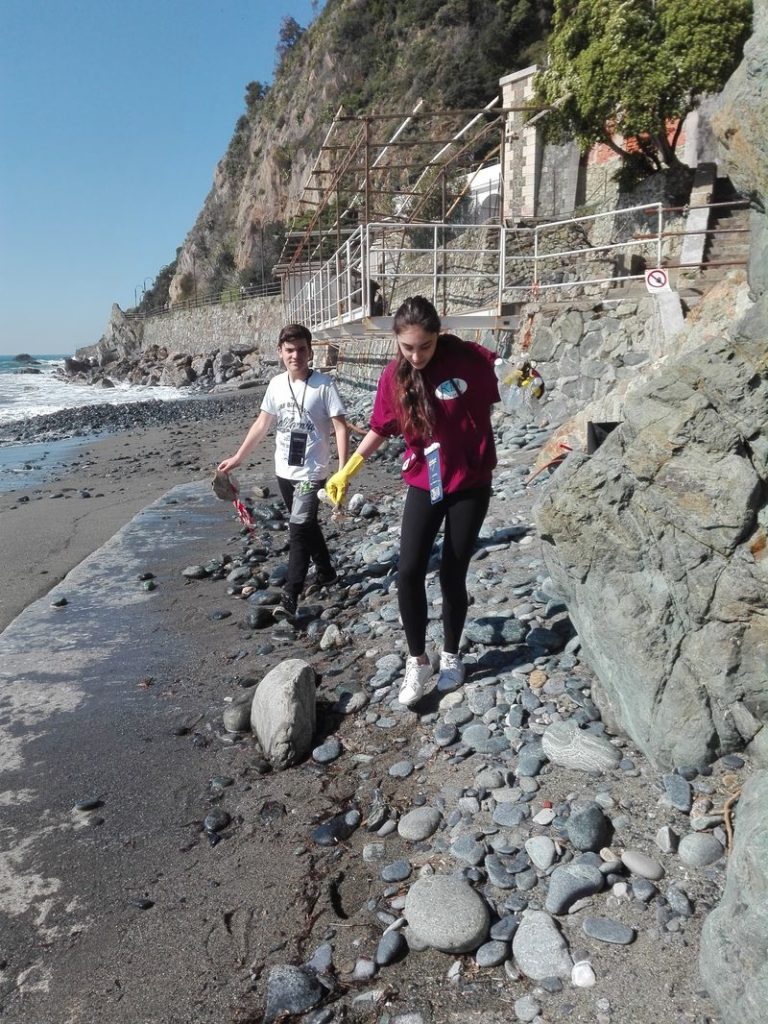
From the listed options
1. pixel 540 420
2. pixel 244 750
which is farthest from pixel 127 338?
pixel 244 750

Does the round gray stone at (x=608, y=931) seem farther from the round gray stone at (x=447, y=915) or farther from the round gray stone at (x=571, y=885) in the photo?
the round gray stone at (x=447, y=915)

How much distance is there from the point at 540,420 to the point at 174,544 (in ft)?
17.5

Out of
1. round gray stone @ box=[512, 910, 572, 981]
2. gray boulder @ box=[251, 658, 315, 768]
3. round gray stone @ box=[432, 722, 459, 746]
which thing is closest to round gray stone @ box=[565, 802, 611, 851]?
round gray stone @ box=[512, 910, 572, 981]

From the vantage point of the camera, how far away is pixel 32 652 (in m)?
4.55

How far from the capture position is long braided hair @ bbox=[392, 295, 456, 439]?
3.03 meters

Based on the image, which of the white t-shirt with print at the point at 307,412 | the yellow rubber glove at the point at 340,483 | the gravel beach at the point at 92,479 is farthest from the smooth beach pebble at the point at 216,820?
the gravel beach at the point at 92,479

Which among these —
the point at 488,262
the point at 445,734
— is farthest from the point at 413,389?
the point at 488,262

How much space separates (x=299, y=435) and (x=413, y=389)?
1.76 m

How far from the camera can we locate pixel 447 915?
2.12m

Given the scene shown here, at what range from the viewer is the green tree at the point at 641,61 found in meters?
15.2

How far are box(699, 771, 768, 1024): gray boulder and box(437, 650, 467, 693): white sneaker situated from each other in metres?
1.81

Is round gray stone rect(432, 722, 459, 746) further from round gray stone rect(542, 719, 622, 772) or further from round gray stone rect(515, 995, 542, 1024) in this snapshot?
round gray stone rect(515, 995, 542, 1024)

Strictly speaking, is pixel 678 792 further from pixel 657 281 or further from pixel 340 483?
pixel 657 281

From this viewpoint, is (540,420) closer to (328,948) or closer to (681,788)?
(681,788)
